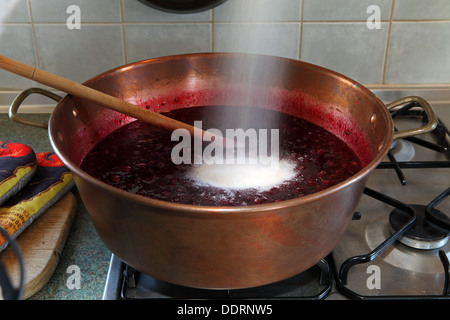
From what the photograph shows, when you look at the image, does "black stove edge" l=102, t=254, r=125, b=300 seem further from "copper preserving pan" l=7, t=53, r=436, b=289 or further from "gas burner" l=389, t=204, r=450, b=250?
"gas burner" l=389, t=204, r=450, b=250

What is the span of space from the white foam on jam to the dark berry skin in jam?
0.04ft

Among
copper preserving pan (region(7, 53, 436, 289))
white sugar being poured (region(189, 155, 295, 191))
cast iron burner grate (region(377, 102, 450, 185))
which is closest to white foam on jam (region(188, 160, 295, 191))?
white sugar being poured (region(189, 155, 295, 191))

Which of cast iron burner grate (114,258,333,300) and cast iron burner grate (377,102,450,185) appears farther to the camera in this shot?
cast iron burner grate (377,102,450,185)

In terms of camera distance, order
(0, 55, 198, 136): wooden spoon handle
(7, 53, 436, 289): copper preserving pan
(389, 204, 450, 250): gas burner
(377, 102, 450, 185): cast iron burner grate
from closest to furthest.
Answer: (7, 53, 436, 289): copper preserving pan, (0, 55, 198, 136): wooden spoon handle, (389, 204, 450, 250): gas burner, (377, 102, 450, 185): cast iron burner grate

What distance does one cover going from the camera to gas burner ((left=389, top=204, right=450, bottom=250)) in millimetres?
861

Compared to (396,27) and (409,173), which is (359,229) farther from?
(396,27)

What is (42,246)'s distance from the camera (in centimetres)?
84

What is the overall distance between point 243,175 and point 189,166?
0.35 feet

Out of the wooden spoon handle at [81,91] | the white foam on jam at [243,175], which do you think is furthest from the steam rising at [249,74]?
the wooden spoon handle at [81,91]

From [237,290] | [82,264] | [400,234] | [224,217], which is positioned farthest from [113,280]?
[400,234]

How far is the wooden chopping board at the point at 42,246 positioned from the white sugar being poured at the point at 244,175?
10.2 inches

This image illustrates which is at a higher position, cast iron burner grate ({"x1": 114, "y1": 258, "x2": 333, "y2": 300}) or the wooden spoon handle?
the wooden spoon handle

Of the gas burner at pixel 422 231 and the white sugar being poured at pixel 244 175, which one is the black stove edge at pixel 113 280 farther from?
the gas burner at pixel 422 231

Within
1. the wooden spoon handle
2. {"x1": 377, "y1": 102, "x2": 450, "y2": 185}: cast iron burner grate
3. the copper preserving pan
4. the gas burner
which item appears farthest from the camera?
{"x1": 377, "y1": 102, "x2": 450, "y2": 185}: cast iron burner grate
